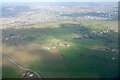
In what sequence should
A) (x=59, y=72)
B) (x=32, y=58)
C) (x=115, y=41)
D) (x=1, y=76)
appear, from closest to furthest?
(x=1, y=76) → (x=59, y=72) → (x=32, y=58) → (x=115, y=41)

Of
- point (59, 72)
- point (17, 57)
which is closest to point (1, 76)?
point (17, 57)

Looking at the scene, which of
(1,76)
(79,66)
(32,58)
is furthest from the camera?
(32,58)

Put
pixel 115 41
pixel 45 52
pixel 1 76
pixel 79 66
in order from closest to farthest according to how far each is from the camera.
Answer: pixel 1 76 < pixel 79 66 < pixel 45 52 < pixel 115 41

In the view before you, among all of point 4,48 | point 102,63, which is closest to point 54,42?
point 4,48

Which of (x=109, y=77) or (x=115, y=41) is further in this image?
(x=115, y=41)

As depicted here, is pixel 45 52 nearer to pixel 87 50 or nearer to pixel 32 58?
pixel 32 58

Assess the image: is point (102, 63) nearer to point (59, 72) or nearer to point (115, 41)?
point (59, 72)

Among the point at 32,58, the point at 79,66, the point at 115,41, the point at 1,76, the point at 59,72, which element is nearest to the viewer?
the point at 1,76

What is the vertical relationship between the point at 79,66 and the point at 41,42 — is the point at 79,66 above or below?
below

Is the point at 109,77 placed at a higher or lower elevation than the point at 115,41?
lower
